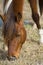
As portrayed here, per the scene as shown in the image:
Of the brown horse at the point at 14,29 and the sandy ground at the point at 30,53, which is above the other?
the brown horse at the point at 14,29

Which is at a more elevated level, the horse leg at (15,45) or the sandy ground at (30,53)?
the horse leg at (15,45)

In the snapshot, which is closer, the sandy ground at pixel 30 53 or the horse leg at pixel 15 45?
the horse leg at pixel 15 45

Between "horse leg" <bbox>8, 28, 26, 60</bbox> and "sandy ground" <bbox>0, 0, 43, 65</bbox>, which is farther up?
"horse leg" <bbox>8, 28, 26, 60</bbox>

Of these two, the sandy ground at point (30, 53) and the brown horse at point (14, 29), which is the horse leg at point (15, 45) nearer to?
the brown horse at point (14, 29)

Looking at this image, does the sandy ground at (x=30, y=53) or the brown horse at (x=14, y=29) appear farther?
the sandy ground at (x=30, y=53)

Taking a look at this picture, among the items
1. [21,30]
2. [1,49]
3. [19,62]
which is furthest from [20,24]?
[1,49]

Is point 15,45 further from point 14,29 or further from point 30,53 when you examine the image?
point 30,53

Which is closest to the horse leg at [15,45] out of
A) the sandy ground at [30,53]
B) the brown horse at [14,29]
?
the brown horse at [14,29]

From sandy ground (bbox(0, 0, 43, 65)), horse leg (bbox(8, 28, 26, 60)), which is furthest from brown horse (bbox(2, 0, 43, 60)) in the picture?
sandy ground (bbox(0, 0, 43, 65))

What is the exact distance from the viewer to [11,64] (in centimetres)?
389

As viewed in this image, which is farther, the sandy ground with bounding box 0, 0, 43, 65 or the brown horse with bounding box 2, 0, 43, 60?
the sandy ground with bounding box 0, 0, 43, 65

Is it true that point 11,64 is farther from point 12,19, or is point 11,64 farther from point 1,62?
point 12,19

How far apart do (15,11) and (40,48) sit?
1.24m

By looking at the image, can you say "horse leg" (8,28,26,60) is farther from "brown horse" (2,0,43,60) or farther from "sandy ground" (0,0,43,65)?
"sandy ground" (0,0,43,65)
